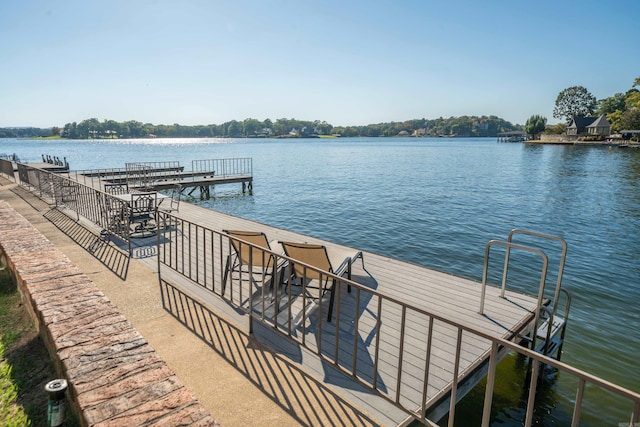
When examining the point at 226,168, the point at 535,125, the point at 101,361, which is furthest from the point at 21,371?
the point at 535,125

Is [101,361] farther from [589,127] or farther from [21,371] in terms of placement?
[589,127]

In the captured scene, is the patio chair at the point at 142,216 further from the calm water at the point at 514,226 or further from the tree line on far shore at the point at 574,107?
the tree line on far shore at the point at 574,107

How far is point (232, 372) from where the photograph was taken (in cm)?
332

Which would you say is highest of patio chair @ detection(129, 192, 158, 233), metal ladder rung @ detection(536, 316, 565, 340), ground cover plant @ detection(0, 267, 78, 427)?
patio chair @ detection(129, 192, 158, 233)

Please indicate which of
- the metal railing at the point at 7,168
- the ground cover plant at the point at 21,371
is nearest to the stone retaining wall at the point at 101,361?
the ground cover plant at the point at 21,371

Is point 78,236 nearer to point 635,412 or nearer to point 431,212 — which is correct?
point 635,412

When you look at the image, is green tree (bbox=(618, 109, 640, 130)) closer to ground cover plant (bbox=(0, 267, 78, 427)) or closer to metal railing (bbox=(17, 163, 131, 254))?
A: metal railing (bbox=(17, 163, 131, 254))

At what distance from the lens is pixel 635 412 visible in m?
1.45

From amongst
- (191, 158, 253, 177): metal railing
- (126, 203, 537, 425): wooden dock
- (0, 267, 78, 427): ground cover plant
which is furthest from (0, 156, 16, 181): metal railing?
(0, 267, 78, 427): ground cover plant

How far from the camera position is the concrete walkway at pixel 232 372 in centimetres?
283

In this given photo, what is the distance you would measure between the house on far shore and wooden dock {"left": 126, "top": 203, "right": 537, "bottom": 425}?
10607 centimetres

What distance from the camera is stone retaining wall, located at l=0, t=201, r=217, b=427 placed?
6.70 ft

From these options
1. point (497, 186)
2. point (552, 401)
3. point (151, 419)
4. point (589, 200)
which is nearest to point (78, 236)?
point (151, 419)

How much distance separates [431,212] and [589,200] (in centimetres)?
1097
